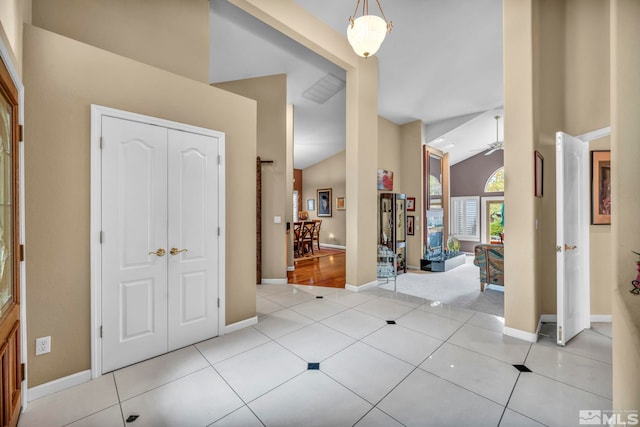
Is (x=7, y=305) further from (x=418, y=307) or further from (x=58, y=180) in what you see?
(x=418, y=307)

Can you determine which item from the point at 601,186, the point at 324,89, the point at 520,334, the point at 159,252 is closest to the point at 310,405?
the point at 159,252

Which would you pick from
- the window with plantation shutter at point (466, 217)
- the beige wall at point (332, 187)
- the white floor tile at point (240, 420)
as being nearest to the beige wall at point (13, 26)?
the white floor tile at point (240, 420)

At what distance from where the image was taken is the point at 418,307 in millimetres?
3873

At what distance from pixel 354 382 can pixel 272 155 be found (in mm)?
4167

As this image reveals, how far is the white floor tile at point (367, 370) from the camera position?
2.06m

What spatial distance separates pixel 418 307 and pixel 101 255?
3678mm

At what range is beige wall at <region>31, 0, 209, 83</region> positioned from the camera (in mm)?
2466

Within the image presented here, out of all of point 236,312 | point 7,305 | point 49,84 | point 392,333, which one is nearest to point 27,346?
point 7,305

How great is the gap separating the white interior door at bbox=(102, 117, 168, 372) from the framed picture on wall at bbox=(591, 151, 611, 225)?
15.5 feet

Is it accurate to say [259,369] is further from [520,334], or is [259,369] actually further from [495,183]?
[495,183]

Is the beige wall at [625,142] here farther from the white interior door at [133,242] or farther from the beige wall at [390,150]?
the beige wall at [390,150]

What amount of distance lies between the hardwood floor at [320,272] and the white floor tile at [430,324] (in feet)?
5.46

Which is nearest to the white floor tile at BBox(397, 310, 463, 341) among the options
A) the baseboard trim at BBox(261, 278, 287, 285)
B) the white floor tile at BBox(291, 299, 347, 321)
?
the white floor tile at BBox(291, 299, 347, 321)

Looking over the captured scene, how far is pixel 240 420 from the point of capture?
5.72ft
